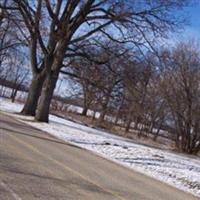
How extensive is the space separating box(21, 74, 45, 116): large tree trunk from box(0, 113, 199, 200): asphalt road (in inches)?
833

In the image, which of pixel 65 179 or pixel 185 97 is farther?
pixel 185 97

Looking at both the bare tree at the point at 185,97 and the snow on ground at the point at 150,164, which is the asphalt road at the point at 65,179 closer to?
the snow on ground at the point at 150,164

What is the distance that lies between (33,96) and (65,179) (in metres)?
28.0

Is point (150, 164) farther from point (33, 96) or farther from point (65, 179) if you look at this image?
point (33, 96)

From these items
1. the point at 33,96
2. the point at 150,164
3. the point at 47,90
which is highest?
the point at 47,90

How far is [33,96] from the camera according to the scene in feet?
129

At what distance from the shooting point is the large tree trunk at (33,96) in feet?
128

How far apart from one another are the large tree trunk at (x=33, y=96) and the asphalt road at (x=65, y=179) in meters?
21.2

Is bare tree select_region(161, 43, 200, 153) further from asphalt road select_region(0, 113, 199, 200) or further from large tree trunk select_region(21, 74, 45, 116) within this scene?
asphalt road select_region(0, 113, 199, 200)

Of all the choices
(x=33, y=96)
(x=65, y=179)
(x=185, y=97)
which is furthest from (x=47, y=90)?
(x=65, y=179)

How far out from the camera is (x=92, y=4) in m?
35.8

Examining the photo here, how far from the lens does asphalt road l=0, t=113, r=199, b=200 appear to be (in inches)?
385

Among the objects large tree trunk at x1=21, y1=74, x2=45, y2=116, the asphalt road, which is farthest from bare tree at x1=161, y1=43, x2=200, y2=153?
the asphalt road

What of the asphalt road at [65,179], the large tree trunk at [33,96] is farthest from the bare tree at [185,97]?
the asphalt road at [65,179]
